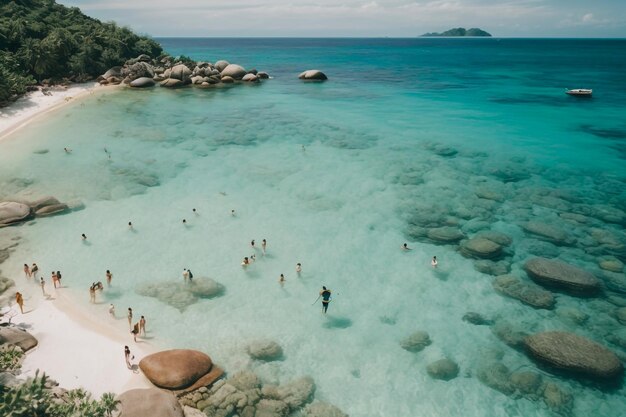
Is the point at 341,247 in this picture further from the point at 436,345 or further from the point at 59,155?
the point at 59,155

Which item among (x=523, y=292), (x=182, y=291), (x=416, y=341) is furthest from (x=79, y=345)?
(x=523, y=292)

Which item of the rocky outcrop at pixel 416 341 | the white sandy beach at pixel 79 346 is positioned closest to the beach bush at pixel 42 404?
the white sandy beach at pixel 79 346

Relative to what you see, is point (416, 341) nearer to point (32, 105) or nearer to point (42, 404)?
point (42, 404)

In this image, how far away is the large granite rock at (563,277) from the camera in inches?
908

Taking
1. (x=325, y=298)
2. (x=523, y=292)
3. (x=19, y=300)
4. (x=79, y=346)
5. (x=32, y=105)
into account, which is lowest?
(x=79, y=346)

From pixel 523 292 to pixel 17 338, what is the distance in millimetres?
26449

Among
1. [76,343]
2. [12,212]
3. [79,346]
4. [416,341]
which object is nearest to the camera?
[79,346]

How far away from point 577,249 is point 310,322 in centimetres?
1988

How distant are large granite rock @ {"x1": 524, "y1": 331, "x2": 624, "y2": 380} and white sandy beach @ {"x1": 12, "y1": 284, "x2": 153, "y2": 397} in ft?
58.8

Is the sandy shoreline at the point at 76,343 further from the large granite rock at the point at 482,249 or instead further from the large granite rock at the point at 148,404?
the large granite rock at the point at 482,249

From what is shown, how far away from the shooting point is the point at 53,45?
209ft

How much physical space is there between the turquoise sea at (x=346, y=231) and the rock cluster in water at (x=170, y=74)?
18.1 meters

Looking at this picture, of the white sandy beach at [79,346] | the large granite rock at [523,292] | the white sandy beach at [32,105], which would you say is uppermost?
the white sandy beach at [32,105]

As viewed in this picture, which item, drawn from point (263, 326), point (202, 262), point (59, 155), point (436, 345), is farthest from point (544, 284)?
point (59, 155)
